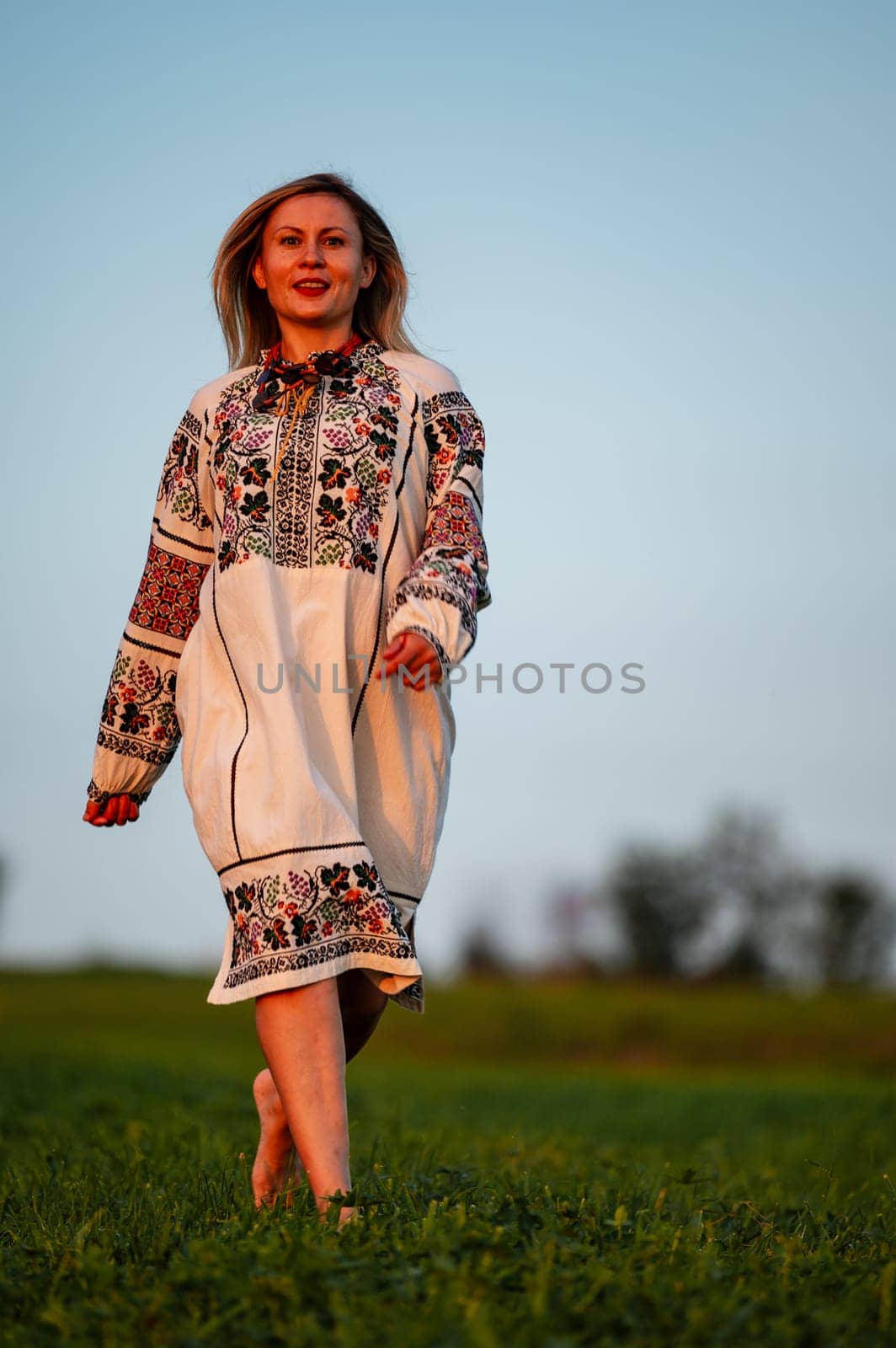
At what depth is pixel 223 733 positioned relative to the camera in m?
3.53

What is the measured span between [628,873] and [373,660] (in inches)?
2031

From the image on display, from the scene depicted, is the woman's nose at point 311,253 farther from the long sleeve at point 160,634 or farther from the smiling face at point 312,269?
the long sleeve at point 160,634

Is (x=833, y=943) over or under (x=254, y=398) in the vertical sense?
under

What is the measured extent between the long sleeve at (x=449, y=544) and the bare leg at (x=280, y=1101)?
836mm

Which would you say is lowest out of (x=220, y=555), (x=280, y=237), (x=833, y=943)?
(x=833, y=943)

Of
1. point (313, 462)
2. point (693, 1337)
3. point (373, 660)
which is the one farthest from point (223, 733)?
point (693, 1337)

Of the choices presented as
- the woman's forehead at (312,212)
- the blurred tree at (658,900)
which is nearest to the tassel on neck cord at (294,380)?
the woman's forehead at (312,212)

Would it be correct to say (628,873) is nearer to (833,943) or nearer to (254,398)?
(833,943)

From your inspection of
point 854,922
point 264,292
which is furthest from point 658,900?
point 264,292

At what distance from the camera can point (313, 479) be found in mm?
3691

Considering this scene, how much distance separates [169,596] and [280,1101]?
131cm

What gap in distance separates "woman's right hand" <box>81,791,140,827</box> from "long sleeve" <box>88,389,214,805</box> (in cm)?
5

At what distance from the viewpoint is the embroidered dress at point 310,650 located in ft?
11.1

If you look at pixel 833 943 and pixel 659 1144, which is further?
pixel 833 943
